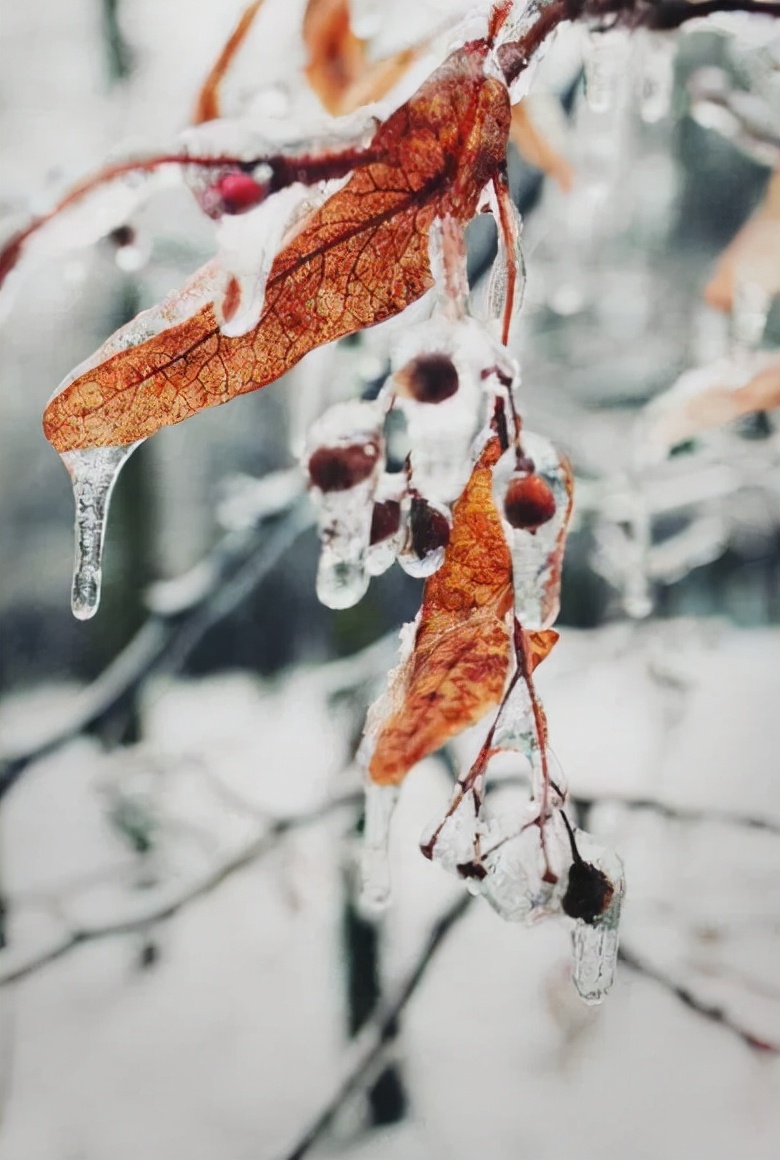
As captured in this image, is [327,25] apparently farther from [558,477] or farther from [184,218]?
[558,477]

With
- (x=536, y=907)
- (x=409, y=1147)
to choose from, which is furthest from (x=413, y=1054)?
(x=536, y=907)

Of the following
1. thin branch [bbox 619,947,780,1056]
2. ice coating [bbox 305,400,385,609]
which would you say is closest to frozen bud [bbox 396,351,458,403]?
ice coating [bbox 305,400,385,609]

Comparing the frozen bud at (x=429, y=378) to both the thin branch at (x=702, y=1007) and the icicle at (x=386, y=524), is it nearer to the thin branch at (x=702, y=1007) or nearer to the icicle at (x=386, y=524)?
the icicle at (x=386, y=524)

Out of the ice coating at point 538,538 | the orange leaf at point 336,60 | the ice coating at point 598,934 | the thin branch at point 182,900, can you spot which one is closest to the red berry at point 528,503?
the ice coating at point 538,538

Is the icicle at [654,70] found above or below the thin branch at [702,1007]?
above

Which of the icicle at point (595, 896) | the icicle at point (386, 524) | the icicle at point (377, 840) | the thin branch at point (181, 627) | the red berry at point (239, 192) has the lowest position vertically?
the thin branch at point (181, 627)

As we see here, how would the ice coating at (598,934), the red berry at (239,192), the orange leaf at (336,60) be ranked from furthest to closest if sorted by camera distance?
the orange leaf at (336,60)
the ice coating at (598,934)
the red berry at (239,192)
